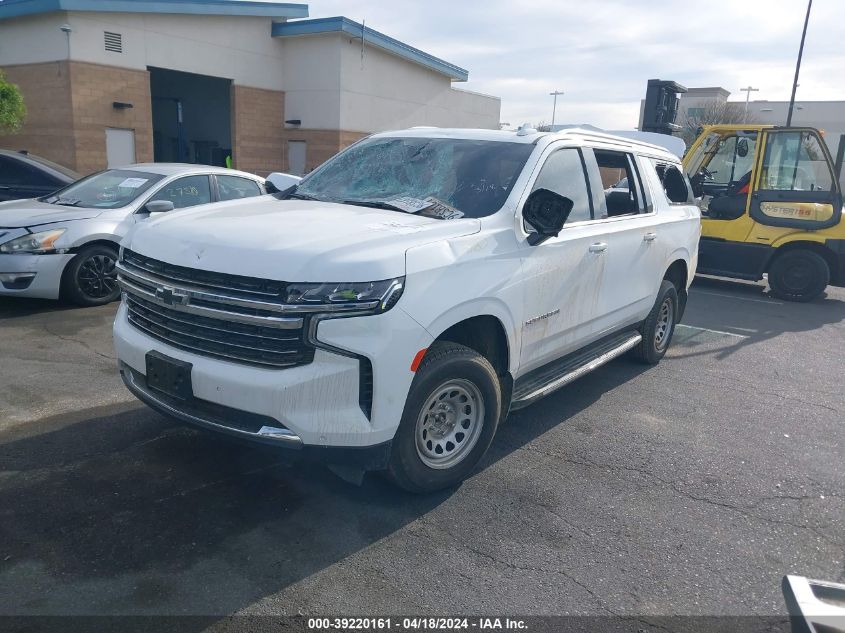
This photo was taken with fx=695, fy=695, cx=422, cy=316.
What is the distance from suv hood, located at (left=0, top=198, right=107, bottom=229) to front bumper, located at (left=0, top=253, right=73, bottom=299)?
0.37m

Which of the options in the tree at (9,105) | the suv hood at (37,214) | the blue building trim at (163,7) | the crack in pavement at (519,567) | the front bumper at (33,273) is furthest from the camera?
the blue building trim at (163,7)

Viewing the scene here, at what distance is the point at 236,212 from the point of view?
13.5 ft

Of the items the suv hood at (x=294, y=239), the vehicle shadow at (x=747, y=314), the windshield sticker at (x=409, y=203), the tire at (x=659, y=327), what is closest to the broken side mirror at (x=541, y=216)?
the suv hood at (x=294, y=239)

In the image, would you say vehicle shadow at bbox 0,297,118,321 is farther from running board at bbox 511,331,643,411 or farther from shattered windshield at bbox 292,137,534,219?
running board at bbox 511,331,643,411

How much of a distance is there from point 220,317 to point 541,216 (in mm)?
2006

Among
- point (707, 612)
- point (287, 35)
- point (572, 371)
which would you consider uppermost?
point (287, 35)

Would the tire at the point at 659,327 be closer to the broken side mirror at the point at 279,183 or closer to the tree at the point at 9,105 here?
the broken side mirror at the point at 279,183

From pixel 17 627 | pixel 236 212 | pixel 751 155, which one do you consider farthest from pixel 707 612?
pixel 751 155

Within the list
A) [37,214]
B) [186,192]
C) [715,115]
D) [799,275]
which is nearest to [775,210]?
[799,275]

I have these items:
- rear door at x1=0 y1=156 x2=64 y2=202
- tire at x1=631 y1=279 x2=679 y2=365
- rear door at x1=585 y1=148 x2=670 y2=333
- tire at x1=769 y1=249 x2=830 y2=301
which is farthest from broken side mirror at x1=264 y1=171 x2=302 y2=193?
tire at x1=769 y1=249 x2=830 y2=301

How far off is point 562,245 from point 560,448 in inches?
53.5

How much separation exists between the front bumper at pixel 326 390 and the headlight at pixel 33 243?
4.83 metres

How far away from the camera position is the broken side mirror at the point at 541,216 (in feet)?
13.6

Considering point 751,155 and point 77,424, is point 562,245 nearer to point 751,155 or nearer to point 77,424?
point 77,424
